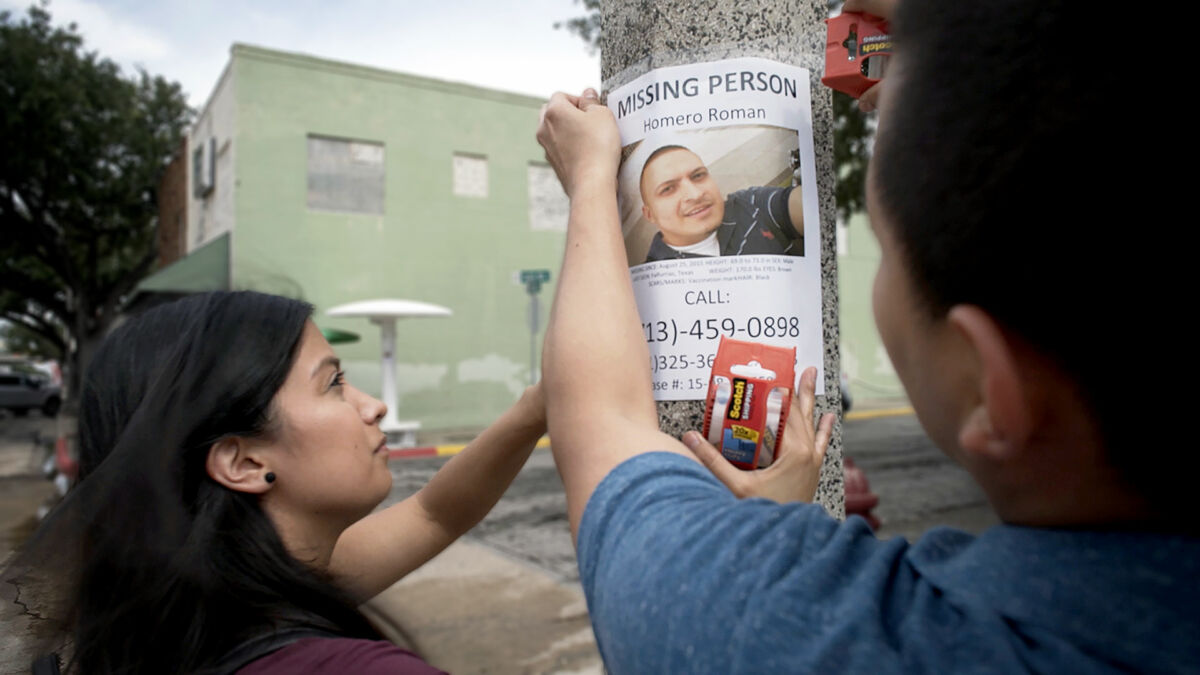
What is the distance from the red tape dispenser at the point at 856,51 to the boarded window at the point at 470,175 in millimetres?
15075

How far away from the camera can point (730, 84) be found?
1.24m

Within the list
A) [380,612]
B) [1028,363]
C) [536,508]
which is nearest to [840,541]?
[1028,363]

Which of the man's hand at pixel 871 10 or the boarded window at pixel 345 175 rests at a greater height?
the boarded window at pixel 345 175

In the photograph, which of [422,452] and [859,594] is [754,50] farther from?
[422,452]

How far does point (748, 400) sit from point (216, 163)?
16356mm

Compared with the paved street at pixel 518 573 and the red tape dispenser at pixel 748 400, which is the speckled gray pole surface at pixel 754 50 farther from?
the paved street at pixel 518 573

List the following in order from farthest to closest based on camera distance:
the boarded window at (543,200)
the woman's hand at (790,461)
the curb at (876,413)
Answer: the curb at (876,413)
the boarded window at (543,200)
the woman's hand at (790,461)

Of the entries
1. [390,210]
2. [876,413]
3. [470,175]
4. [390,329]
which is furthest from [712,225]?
[876,413]

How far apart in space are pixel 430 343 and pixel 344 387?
14.4 meters

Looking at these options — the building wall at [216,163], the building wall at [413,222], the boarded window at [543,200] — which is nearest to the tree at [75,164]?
the building wall at [216,163]

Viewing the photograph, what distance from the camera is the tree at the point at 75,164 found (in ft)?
57.4

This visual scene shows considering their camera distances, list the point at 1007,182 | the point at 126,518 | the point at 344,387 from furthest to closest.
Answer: the point at 344,387 → the point at 126,518 → the point at 1007,182

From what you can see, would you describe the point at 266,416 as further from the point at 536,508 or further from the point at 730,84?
the point at 536,508

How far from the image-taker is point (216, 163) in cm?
1534
